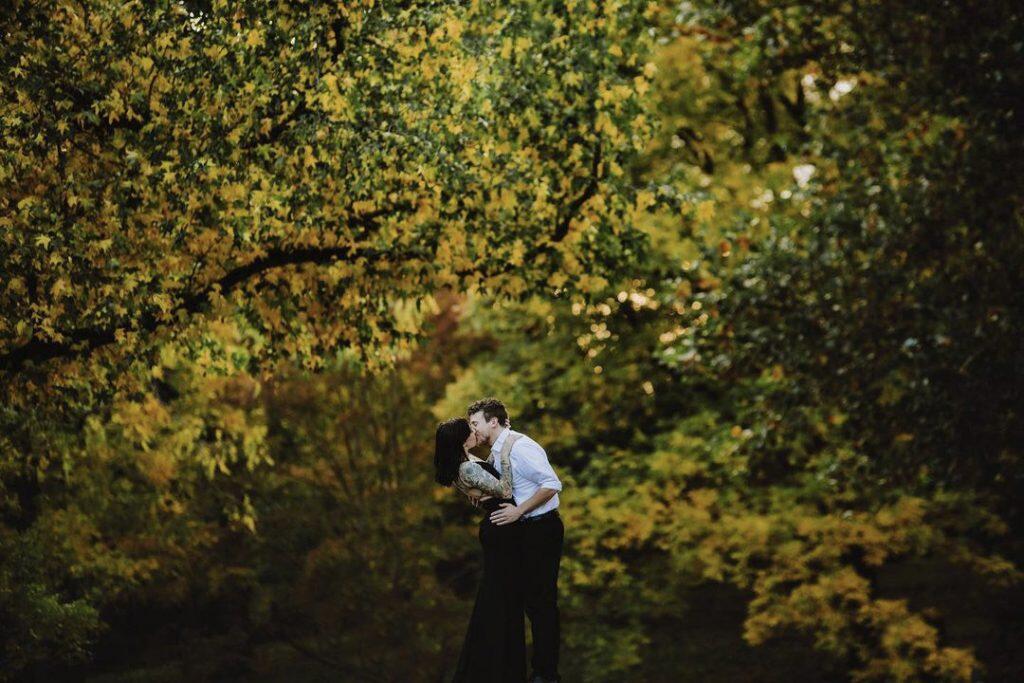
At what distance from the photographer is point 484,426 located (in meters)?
7.00

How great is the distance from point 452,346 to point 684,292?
8.06m

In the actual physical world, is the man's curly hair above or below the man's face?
above

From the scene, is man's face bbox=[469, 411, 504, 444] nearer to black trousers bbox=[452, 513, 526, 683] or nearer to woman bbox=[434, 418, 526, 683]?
woman bbox=[434, 418, 526, 683]

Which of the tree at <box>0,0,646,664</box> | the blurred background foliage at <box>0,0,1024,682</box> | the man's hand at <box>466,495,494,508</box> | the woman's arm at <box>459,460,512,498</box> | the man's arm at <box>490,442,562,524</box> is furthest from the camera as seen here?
the blurred background foliage at <box>0,0,1024,682</box>

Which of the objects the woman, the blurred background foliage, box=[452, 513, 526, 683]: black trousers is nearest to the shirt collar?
the woman

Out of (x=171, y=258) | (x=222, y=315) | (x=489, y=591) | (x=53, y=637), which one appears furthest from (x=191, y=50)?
(x=53, y=637)

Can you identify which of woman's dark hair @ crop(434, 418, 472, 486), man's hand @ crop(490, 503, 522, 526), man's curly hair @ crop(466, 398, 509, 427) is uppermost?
man's curly hair @ crop(466, 398, 509, 427)

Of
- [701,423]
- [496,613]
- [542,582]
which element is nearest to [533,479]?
[542,582]

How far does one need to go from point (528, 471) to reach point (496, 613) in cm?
96

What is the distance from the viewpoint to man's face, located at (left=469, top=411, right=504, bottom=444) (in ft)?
23.0

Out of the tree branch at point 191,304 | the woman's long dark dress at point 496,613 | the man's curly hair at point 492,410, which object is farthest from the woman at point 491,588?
the tree branch at point 191,304

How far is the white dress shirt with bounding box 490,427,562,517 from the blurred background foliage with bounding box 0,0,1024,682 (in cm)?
333

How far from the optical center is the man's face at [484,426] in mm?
7000

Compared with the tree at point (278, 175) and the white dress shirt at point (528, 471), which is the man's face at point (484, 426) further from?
the tree at point (278, 175)
